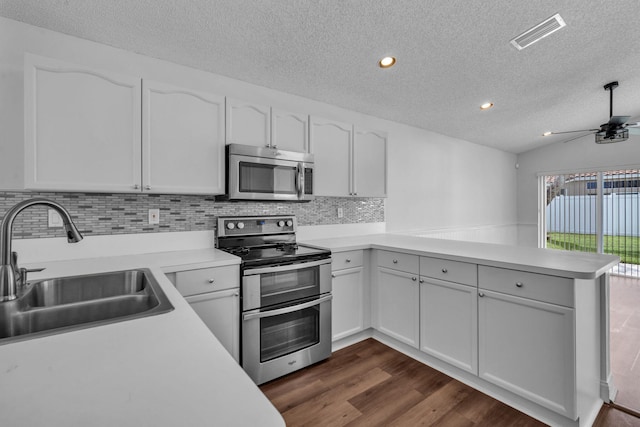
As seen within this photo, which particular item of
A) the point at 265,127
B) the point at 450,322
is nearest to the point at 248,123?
the point at 265,127

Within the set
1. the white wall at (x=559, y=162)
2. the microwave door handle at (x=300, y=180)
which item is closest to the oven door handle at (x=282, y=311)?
the microwave door handle at (x=300, y=180)

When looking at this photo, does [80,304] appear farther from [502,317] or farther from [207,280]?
[502,317]

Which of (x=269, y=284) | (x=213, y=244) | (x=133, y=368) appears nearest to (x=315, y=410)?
(x=269, y=284)

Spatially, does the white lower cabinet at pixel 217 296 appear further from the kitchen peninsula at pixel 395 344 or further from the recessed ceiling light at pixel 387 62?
the recessed ceiling light at pixel 387 62

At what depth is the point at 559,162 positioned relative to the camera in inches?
231

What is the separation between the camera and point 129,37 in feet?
6.89

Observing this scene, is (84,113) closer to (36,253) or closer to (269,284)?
(36,253)

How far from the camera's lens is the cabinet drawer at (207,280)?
1.87 m

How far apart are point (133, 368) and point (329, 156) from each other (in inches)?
97.4

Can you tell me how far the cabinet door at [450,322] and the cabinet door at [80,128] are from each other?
217cm

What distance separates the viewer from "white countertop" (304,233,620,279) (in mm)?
1670

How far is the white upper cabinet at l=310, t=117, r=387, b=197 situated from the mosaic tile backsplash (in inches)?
14.9

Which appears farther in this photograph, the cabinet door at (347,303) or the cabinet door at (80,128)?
the cabinet door at (347,303)

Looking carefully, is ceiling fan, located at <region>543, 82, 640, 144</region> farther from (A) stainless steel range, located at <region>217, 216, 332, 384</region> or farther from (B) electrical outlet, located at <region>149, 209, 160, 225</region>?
(B) electrical outlet, located at <region>149, 209, 160, 225</region>
